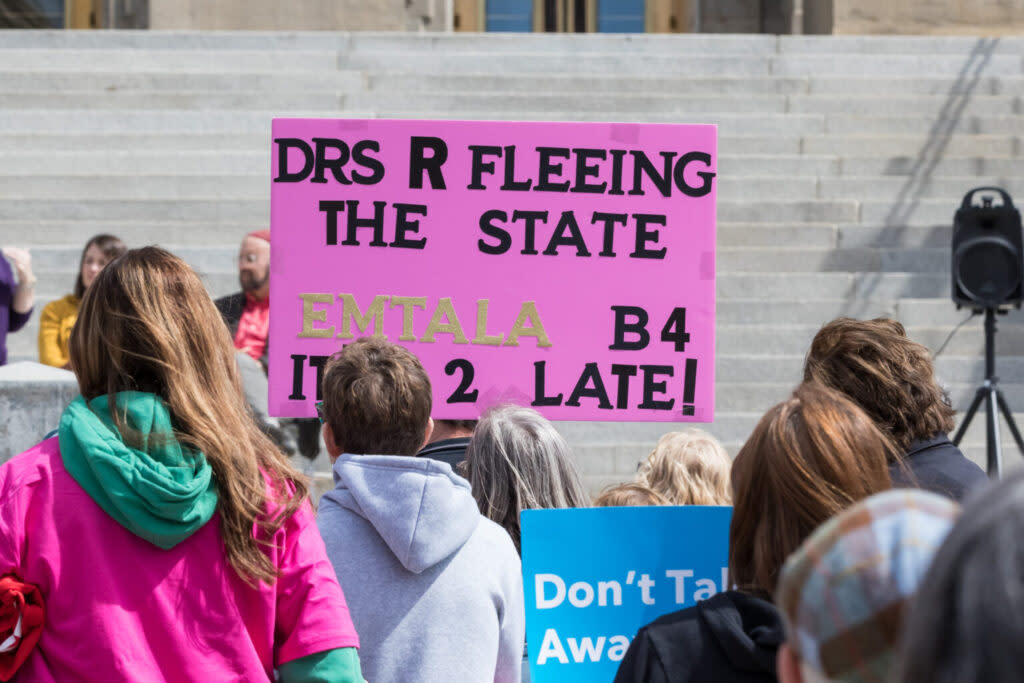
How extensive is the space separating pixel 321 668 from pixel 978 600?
140cm

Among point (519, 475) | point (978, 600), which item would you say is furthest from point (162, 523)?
point (978, 600)

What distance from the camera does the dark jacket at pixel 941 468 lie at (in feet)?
9.03

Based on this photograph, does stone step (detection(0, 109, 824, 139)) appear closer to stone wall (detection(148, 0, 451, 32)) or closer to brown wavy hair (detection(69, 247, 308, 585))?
stone wall (detection(148, 0, 451, 32))

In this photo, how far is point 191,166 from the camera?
30.2 feet

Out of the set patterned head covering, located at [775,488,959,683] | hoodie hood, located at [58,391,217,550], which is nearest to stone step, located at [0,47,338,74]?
hoodie hood, located at [58,391,217,550]

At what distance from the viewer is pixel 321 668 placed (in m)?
2.02

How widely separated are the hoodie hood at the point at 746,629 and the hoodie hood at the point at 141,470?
0.76 meters

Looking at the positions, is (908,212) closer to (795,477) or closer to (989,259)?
(989,259)

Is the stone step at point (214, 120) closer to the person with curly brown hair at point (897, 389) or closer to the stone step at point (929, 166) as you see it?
the stone step at point (929, 166)

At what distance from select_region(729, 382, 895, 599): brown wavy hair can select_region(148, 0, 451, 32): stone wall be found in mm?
11066

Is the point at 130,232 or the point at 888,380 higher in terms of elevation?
the point at 130,232

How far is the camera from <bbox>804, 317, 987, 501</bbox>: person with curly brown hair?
284cm

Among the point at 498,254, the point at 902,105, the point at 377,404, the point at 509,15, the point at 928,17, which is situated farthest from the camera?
the point at 509,15

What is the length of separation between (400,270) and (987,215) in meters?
3.93
